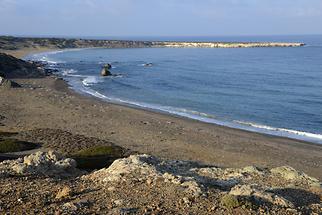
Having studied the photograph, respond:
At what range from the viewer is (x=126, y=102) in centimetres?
5153

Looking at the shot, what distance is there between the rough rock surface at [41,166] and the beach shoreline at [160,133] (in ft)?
31.9

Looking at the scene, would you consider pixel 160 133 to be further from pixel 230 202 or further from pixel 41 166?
pixel 230 202

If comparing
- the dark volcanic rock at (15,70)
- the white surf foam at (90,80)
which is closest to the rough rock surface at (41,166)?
the white surf foam at (90,80)

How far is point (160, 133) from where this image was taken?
106 ft

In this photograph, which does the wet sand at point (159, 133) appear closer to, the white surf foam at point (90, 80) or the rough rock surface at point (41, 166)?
the rough rock surface at point (41, 166)

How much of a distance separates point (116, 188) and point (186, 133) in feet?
70.6

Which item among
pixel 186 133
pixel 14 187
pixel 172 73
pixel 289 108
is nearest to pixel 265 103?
pixel 289 108

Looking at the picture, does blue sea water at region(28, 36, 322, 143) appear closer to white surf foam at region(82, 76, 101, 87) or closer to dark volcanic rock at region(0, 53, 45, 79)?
white surf foam at region(82, 76, 101, 87)

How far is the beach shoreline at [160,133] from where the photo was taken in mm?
26297

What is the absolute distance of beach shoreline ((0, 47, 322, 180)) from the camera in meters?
26.3

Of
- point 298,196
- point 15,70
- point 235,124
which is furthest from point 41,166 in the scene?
point 15,70

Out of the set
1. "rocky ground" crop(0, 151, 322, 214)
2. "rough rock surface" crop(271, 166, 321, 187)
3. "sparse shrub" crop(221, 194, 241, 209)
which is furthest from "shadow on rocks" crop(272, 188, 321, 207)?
"sparse shrub" crop(221, 194, 241, 209)

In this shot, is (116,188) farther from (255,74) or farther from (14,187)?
(255,74)

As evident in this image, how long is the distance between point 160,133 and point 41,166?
17.9 m
